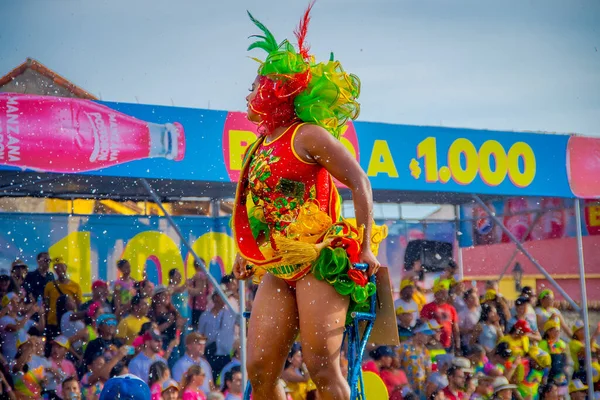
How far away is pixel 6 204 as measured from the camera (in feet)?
36.8

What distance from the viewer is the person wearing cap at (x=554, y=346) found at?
930 cm

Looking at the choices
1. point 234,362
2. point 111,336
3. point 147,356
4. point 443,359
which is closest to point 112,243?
point 111,336

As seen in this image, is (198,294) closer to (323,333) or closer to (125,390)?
(323,333)

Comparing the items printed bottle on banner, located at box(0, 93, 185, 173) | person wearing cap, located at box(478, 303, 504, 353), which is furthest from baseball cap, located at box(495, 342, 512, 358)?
printed bottle on banner, located at box(0, 93, 185, 173)

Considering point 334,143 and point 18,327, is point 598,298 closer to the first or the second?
point 18,327

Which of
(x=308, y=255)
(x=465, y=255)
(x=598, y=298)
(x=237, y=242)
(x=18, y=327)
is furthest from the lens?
(x=598, y=298)

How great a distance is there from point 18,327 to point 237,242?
13.4ft

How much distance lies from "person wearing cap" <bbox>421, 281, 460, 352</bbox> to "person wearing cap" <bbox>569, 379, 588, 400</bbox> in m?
1.49

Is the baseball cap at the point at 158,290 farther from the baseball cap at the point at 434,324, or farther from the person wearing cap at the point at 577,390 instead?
the person wearing cap at the point at 577,390

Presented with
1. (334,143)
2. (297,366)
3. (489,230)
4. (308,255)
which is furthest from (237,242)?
(489,230)

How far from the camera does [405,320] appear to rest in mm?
8672

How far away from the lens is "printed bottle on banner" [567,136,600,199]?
9.21 metres

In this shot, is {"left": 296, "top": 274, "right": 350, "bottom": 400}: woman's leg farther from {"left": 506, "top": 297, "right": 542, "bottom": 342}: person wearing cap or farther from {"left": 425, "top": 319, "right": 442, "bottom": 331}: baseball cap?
{"left": 506, "top": 297, "right": 542, "bottom": 342}: person wearing cap

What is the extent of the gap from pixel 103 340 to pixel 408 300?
137 inches
